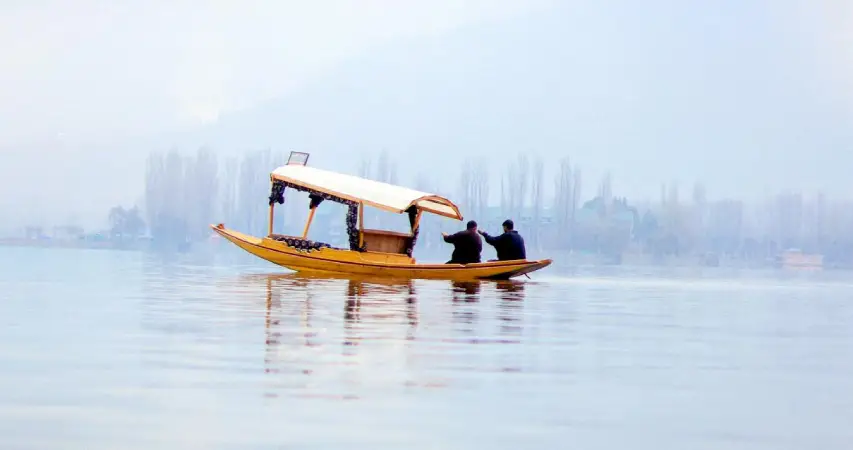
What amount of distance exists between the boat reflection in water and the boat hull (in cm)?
548

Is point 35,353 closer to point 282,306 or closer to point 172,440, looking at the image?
point 172,440

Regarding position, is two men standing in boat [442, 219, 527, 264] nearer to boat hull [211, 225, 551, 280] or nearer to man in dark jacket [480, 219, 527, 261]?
man in dark jacket [480, 219, 527, 261]

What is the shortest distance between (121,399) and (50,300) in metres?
13.3

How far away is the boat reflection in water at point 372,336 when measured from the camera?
10227 mm

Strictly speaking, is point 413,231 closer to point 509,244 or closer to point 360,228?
point 360,228

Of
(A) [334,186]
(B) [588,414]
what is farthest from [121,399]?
(A) [334,186]

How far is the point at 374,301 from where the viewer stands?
21.4 m

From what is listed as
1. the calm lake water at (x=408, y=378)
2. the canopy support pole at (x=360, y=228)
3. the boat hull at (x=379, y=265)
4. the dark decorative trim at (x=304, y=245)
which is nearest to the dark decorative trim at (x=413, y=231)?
the boat hull at (x=379, y=265)

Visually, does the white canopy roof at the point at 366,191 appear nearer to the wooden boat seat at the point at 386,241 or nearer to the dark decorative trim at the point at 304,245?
the wooden boat seat at the point at 386,241

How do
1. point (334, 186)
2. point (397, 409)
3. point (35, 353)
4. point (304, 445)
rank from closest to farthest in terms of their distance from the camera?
point (304, 445) < point (397, 409) < point (35, 353) < point (334, 186)

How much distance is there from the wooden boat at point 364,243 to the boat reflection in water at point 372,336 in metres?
5.69

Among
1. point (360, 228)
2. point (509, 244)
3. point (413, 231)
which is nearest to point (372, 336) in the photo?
point (509, 244)

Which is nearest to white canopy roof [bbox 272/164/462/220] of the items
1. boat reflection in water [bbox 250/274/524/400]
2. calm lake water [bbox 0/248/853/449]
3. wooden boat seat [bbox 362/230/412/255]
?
wooden boat seat [bbox 362/230/412/255]

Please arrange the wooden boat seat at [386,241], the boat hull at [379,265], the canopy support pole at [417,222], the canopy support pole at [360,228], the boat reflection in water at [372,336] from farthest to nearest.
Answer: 1. the canopy support pole at [417,222]
2. the wooden boat seat at [386,241]
3. the canopy support pole at [360,228]
4. the boat hull at [379,265]
5. the boat reflection in water at [372,336]
